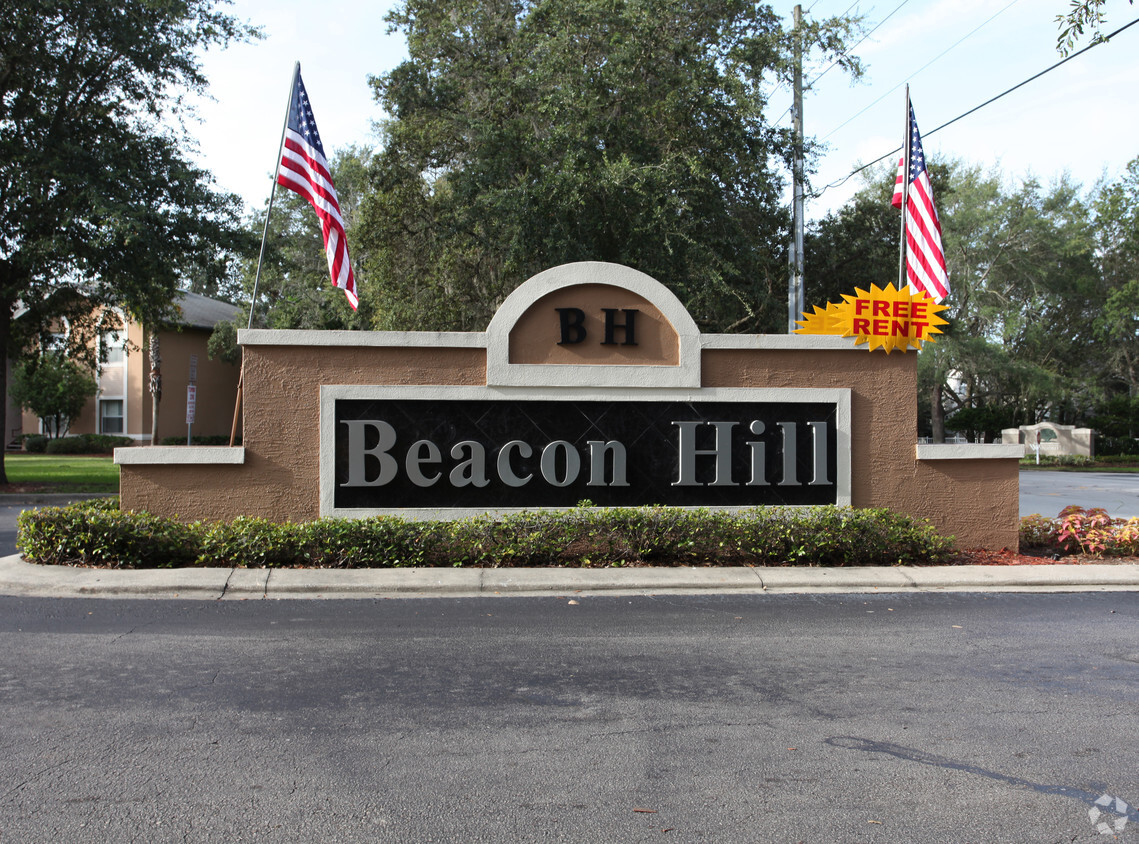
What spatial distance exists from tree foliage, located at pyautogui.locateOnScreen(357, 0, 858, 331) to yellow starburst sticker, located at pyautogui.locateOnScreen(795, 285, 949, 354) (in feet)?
25.2

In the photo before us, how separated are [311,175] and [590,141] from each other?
8611 mm

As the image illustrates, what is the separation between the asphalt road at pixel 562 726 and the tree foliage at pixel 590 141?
13.0 m

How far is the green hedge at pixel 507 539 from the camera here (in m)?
10.3

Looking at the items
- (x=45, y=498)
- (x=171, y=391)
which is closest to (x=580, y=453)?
(x=45, y=498)

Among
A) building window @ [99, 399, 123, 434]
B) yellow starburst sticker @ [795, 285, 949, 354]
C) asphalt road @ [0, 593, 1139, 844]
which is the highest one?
yellow starburst sticker @ [795, 285, 949, 354]

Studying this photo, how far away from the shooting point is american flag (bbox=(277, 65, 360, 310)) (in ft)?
43.3

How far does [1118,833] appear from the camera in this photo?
4027 mm

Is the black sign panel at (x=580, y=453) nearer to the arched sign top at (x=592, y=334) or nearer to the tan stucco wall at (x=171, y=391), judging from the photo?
the arched sign top at (x=592, y=334)

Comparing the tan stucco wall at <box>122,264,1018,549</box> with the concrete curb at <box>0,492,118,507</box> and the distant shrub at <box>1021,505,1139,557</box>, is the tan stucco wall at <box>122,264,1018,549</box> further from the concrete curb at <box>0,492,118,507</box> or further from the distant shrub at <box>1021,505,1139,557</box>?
the concrete curb at <box>0,492,118,507</box>

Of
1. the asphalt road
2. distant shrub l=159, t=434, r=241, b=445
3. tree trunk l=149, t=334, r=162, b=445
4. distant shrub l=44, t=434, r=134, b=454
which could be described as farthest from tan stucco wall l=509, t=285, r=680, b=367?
distant shrub l=44, t=434, r=134, b=454

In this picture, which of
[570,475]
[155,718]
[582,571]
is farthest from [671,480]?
[155,718]

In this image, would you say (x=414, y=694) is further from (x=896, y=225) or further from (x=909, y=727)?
(x=896, y=225)

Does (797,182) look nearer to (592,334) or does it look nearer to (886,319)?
(886,319)

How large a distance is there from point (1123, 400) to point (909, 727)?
157ft
